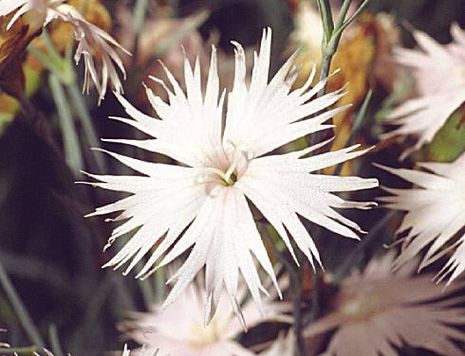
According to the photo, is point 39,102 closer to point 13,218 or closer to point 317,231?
point 13,218

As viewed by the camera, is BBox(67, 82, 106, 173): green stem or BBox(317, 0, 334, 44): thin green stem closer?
BBox(317, 0, 334, 44): thin green stem

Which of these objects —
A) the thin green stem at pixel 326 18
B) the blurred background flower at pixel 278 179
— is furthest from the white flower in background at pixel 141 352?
the thin green stem at pixel 326 18

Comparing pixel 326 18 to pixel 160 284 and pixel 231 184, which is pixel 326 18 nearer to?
pixel 231 184

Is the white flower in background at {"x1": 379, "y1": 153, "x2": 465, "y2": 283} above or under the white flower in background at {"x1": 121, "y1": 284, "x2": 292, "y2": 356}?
above

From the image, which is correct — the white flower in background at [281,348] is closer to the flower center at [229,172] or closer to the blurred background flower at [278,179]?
the blurred background flower at [278,179]

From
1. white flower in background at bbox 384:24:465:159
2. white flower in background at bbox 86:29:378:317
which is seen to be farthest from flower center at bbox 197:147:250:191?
white flower in background at bbox 384:24:465:159

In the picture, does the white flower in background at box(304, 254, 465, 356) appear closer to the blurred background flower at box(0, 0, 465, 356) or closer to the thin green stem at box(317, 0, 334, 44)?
the blurred background flower at box(0, 0, 465, 356)

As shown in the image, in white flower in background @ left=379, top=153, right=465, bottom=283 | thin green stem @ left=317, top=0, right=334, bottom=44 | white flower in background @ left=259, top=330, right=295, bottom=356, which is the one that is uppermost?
thin green stem @ left=317, top=0, right=334, bottom=44
